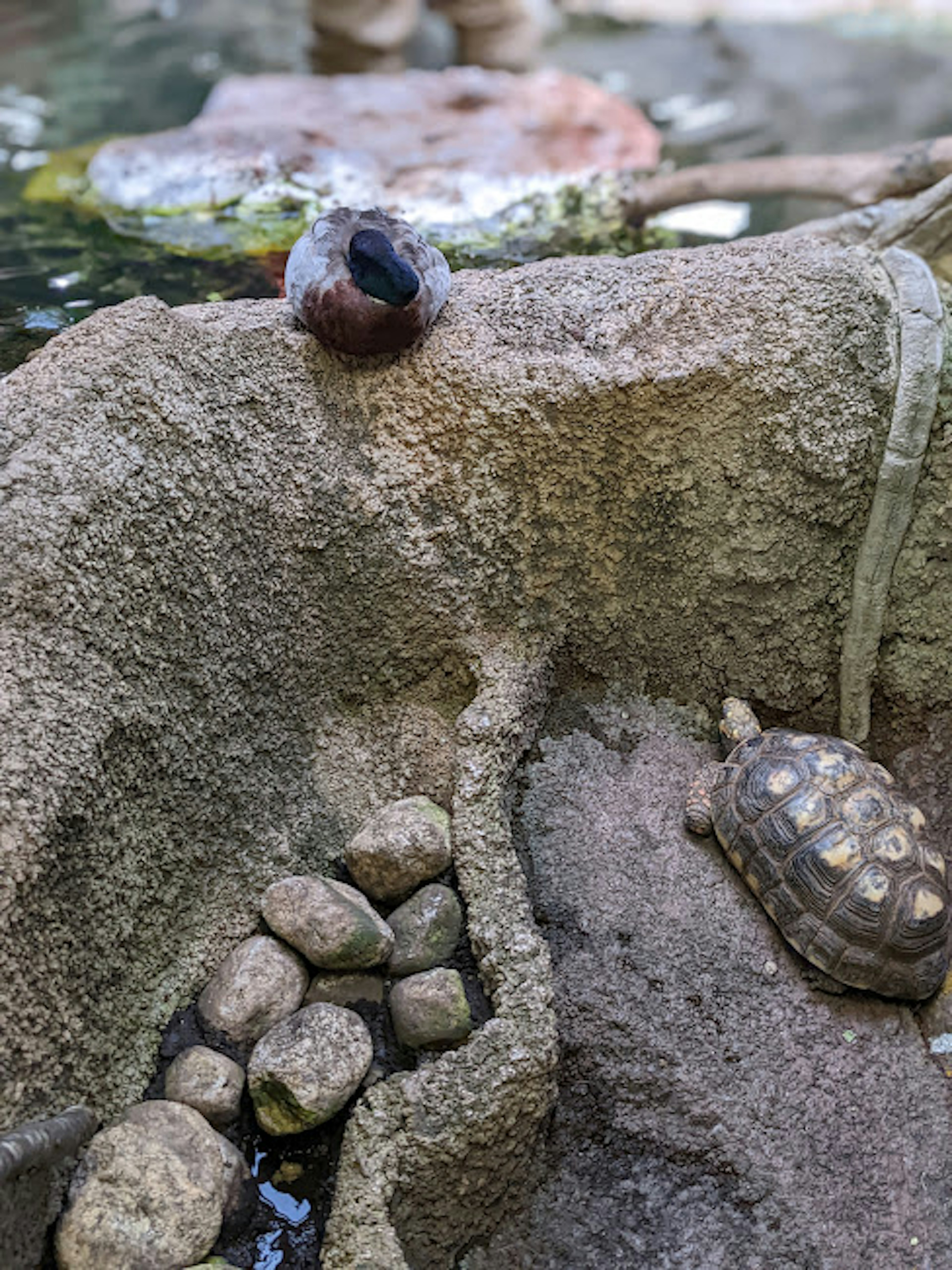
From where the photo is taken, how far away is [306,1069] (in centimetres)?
200

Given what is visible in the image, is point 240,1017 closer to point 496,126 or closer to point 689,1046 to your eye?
point 689,1046

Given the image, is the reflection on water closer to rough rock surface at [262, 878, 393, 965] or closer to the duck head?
the duck head

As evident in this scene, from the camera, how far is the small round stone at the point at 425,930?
225 cm

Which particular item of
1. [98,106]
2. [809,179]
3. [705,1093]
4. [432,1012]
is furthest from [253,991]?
[98,106]

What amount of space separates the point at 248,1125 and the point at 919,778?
1788 mm

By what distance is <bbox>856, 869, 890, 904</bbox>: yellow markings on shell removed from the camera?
2277 millimetres

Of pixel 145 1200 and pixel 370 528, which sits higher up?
pixel 370 528

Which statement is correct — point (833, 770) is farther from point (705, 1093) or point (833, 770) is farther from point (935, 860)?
point (705, 1093)

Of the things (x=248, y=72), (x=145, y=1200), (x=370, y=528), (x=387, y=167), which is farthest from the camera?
(x=248, y=72)

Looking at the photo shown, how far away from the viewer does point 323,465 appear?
2.46 meters

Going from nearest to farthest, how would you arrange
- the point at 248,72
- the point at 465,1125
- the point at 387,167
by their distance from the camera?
the point at 465,1125
the point at 387,167
the point at 248,72

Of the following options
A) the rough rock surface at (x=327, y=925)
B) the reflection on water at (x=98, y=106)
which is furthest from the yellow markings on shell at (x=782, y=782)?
the reflection on water at (x=98, y=106)

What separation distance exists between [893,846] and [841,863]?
12 centimetres

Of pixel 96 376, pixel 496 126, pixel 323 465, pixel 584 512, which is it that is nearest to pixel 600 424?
pixel 584 512
